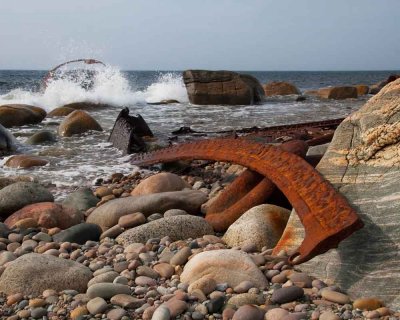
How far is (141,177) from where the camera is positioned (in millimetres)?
4941

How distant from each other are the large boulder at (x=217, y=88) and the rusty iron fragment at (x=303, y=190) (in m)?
11.9

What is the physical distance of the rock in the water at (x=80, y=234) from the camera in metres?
2.84

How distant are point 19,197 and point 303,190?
7.85 ft

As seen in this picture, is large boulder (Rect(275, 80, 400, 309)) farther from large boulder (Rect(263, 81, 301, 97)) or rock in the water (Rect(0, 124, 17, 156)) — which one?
large boulder (Rect(263, 81, 301, 97))

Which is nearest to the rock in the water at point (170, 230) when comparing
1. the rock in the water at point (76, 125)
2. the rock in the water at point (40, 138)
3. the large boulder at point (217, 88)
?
the rock in the water at point (40, 138)

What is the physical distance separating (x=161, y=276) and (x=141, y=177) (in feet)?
Answer: 9.14

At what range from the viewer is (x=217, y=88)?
50.4ft

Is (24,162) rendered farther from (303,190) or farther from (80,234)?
(303,190)

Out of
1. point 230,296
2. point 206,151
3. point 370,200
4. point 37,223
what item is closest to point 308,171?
point 370,200

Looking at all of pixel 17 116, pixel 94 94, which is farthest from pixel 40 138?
pixel 94 94

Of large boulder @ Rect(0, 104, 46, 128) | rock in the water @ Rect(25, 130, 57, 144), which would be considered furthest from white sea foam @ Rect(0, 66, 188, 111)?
rock in the water @ Rect(25, 130, 57, 144)

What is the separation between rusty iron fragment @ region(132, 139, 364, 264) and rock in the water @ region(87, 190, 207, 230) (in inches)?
12.3

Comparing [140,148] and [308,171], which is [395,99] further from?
[140,148]

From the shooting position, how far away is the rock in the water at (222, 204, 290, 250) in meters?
2.50
